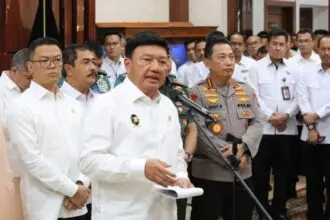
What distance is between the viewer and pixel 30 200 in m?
2.83

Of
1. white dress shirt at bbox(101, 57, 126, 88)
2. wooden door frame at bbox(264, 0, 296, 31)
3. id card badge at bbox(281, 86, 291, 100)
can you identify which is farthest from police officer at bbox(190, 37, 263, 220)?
wooden door frame at bbox(264, 0, 296, 31)

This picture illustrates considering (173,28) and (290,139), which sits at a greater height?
(173,28)

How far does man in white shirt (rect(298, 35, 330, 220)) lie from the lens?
4.68m

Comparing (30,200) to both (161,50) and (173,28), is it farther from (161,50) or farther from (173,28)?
(173,28)

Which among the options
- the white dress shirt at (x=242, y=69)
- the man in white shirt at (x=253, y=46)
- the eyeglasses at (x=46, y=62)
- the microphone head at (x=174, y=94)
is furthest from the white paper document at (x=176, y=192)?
the man in white shirt at (x=253, y=46)

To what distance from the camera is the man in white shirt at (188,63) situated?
6.74 metres

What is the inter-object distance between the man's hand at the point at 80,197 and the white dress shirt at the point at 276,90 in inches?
87.4

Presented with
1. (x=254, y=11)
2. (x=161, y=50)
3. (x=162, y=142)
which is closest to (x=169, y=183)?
(x=162, y=142)

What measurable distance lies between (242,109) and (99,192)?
58.7 inches

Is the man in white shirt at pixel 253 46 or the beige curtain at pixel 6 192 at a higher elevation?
the man in white shirt at pixel 253 46

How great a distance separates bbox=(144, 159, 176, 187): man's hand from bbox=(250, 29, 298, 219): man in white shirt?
2.77 metres

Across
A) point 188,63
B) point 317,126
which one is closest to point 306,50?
point 317,126

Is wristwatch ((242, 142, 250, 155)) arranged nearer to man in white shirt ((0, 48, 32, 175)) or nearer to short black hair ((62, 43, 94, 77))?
short black hair ((62, 43, 94, 77))

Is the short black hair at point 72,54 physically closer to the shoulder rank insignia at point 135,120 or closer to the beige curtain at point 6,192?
the shoulder rank insignia at point 135,120
